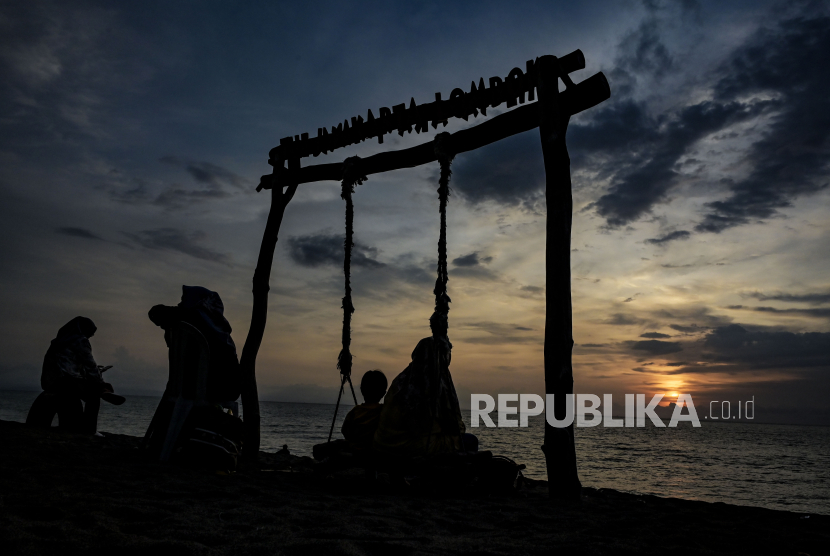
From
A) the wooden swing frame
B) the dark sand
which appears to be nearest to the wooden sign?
the wooden swing frame

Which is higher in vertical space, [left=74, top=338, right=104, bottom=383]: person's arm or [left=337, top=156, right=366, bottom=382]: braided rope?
[left=337, top=156, right=366, bottom=382]: braided rope

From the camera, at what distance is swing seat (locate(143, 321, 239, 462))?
Answer: 539 cm

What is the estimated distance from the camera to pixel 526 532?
3.31m

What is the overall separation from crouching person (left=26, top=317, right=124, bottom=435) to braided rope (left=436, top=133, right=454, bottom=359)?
505 centimetres

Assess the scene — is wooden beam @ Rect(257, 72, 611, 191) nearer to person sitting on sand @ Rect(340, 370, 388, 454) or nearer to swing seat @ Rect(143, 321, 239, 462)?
person sitting on sand @ Rect(340, 370, 388, 454)

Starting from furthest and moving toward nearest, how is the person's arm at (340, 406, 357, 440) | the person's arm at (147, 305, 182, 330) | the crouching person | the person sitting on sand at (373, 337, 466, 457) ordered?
1. the crouching person
2. the person's arm at (147, 305, 182, 330)
3. the person's arm at (340, 406, 357, 440)
4. the person sitting on sand at (373, 337, 466, 457)

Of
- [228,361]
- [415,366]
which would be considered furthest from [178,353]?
[415,366]

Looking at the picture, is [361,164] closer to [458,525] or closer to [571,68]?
[571,68]

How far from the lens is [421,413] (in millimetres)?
5004

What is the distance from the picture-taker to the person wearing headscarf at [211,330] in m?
5.62

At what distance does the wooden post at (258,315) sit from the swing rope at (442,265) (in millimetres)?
2941

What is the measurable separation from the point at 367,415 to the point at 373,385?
12.7 inches

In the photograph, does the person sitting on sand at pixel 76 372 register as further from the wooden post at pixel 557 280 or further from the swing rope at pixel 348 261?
the wooden post at pixel 557 280

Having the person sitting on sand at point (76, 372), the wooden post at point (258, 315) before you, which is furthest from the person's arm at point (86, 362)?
the wooden post at point (258, 315)
